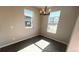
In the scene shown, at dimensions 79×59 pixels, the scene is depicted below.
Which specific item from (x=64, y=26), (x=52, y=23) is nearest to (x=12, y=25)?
(x=52, y=23)

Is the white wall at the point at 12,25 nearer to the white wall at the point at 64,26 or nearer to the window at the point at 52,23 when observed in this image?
the window at the point at 52,23

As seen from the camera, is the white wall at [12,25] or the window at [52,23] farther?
the window at [52,23]

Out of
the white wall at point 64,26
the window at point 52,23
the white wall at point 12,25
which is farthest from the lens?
the window at point 52,23

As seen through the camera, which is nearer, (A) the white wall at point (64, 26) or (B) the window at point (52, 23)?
(A) the white wall at point (64, 26)

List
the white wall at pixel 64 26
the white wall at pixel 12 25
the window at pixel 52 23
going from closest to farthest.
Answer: the white wall at pixel 12 25 < the white wall at pixel 64 26 < the window at pixel 52 23

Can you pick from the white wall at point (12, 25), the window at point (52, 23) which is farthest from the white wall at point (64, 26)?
the white wall at point (12, 25)

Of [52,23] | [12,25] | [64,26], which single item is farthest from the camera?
[52,23]

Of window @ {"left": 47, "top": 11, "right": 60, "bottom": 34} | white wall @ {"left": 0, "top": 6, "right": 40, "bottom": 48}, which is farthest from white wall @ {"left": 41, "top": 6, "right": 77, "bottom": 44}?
white wall @ {"left": 0, "top": 6, "right": 40, "bottom": 48}

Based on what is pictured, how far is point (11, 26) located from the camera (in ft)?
7.06

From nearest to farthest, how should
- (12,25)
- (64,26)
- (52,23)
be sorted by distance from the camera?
1. (12,25)
2. (64,26)
3. (52,23)

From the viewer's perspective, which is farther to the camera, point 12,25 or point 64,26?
point 64,26

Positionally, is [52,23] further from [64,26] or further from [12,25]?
[12,25]

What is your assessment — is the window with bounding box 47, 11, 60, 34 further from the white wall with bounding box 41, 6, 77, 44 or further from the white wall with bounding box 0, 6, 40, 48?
the white wall with bounding box 0, 6, 40, 48
